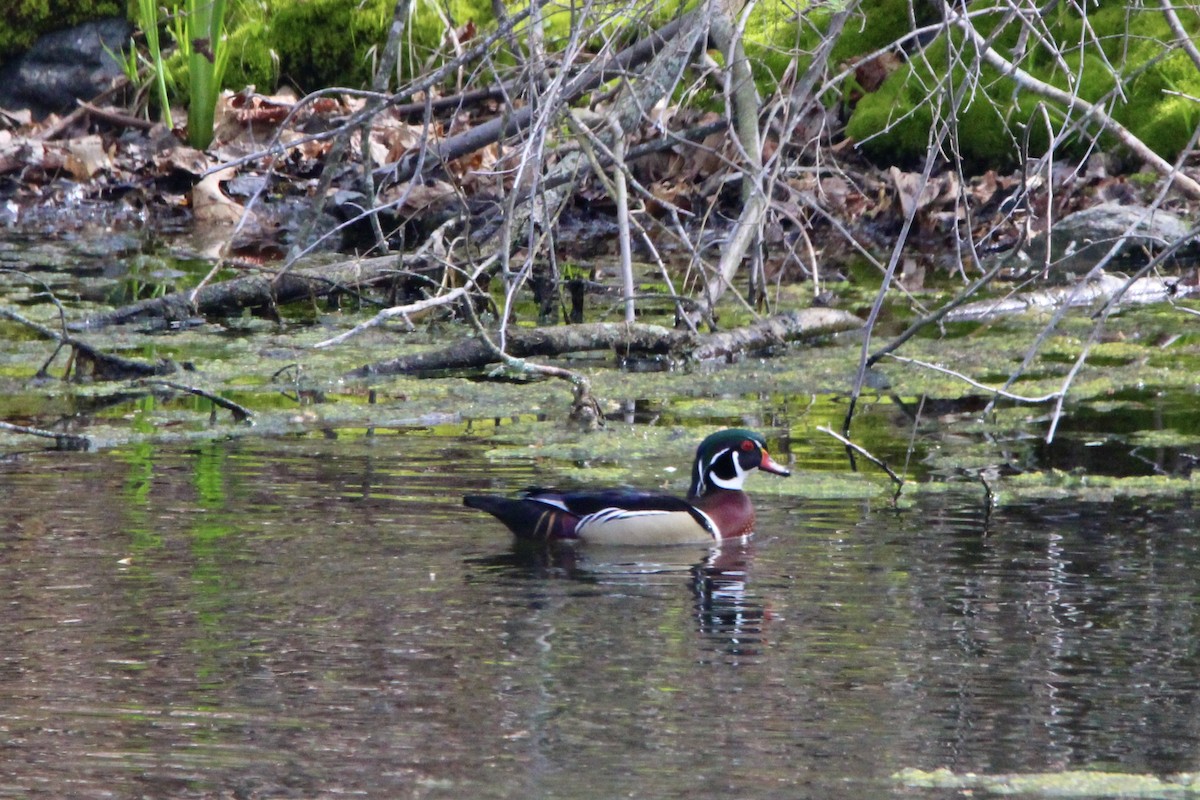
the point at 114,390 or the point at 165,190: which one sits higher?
the point at 165,190

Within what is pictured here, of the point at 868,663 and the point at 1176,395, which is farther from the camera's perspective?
the point at 1176,395

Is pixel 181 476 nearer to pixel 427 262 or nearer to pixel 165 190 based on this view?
pixel 427 262

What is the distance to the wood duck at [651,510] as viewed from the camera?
6113mm

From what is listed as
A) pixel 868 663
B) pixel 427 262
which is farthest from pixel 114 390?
pixel 868 663

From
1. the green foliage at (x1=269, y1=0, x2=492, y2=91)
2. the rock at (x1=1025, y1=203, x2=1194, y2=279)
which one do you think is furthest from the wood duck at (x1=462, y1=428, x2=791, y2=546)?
the green foliage at (x1=269, y1=0, x2=492, y2=91)

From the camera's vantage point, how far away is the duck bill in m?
6.66

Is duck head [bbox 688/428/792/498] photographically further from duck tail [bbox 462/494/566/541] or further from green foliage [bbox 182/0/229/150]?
green foliage [bbox 182/0/229/150]

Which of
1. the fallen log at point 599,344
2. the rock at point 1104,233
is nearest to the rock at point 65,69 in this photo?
the rock at point 1104,233

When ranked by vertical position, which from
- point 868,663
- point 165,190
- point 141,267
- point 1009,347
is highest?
point 165,190

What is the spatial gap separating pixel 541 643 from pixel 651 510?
1454 millimetres

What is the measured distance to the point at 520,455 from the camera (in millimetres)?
7262

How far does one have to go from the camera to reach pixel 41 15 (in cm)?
1892

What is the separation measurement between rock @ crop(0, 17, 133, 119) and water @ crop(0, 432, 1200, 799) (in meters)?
12.8

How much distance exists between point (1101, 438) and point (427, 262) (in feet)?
15.1
